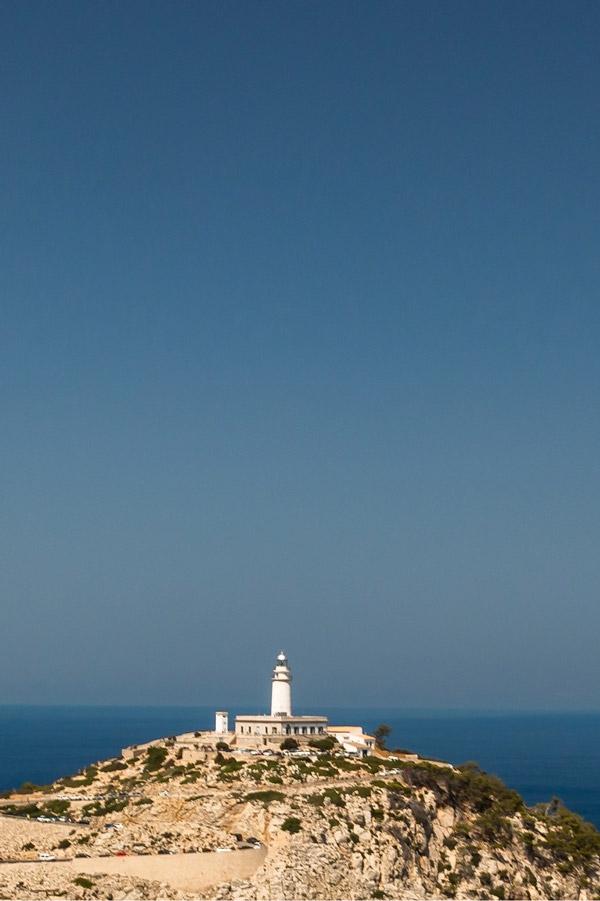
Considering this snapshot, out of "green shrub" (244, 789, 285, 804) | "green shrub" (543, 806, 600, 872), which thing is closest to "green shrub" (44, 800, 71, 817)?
"green shrub" (244, 789, 285, 804)

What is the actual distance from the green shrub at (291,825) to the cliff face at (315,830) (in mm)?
71

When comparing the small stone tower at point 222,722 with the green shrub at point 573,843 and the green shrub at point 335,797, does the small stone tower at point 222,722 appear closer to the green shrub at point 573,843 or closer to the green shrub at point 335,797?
the green shrub at point 335,797

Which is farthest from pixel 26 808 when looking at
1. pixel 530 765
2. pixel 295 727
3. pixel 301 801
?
pixel 530 765

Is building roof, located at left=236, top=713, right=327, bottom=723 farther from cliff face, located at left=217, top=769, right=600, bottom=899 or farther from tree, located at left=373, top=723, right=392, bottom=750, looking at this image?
cliff face, located at left=217, top=769, right=600, bottom=899

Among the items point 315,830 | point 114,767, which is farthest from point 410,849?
point 114,767

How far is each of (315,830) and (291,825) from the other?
1271 millimetres

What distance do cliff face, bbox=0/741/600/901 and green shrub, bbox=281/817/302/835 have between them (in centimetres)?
7

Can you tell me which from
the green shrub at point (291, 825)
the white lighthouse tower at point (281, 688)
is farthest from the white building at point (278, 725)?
the green shrub at point (291, 825)

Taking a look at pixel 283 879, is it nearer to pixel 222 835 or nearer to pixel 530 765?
pixel 222 835

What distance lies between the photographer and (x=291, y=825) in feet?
192

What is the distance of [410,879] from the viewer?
59469mm

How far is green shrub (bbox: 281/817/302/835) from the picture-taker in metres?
58.2

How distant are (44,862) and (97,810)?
29.1 feet

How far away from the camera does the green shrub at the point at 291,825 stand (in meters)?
58.2
